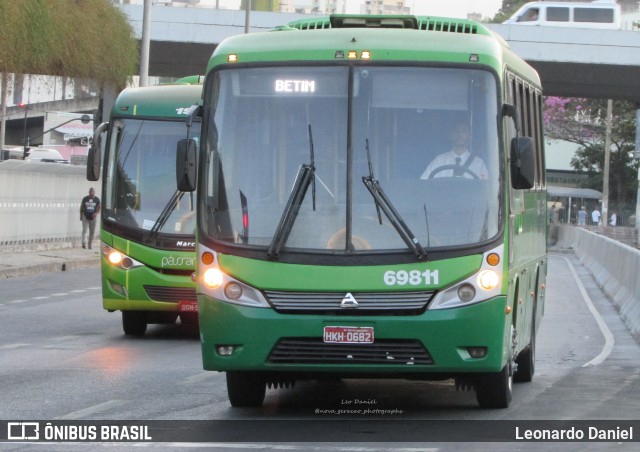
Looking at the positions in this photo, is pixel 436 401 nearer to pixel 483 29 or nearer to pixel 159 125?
pixel 483 29

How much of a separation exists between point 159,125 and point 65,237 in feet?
75.1

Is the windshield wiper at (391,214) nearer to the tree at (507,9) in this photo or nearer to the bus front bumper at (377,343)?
the bus front bumper at (377,343)

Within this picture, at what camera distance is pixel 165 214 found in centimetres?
1780

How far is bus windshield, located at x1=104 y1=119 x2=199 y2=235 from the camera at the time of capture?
58.7ft

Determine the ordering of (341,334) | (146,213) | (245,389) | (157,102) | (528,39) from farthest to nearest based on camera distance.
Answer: (528,39) → (157,102) → (146,213) → (245,389) → (341,334)

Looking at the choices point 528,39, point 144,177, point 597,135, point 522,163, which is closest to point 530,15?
point 528,39

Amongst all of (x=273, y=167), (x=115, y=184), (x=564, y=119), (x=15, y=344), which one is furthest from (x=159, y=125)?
(x=564, y=119)

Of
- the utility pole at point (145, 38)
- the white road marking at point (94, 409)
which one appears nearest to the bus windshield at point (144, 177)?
the white road marking at point (94, 409)

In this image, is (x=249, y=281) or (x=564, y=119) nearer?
(x=249, y=281)

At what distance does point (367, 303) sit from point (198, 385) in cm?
293

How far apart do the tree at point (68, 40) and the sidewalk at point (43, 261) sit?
408cm

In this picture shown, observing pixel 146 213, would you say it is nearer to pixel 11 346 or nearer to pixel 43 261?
pixel 11 346

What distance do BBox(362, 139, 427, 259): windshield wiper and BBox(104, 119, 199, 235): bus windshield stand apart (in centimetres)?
743

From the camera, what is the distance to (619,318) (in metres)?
23.2
